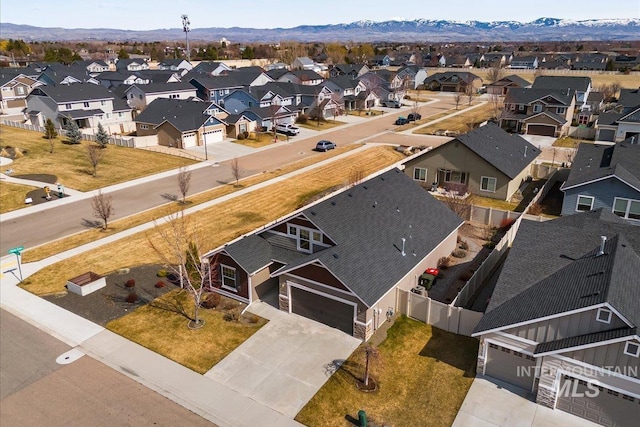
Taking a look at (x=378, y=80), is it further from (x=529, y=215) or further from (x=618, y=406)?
(x=618, y=406)

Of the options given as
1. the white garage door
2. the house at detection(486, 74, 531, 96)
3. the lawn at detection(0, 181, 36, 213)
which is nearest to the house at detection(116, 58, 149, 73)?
the white garage door

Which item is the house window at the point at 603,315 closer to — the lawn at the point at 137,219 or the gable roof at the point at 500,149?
the gable roof at the point at 500,149

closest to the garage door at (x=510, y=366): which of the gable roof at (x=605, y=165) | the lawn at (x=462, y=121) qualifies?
the gable roof at (x=605, y=165)

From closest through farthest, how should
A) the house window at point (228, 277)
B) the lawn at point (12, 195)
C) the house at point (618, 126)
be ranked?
the house window at point (228, 277)
the lawn at point (12, 195)
the house at point (618, 126)

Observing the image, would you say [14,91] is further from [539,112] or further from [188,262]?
[539,112]

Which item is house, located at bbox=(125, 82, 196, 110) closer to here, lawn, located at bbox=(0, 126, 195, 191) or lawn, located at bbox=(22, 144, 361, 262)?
lawn, located at bbox=(0, 126, 195, 191)

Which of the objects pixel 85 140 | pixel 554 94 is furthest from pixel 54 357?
pixel 554 94
